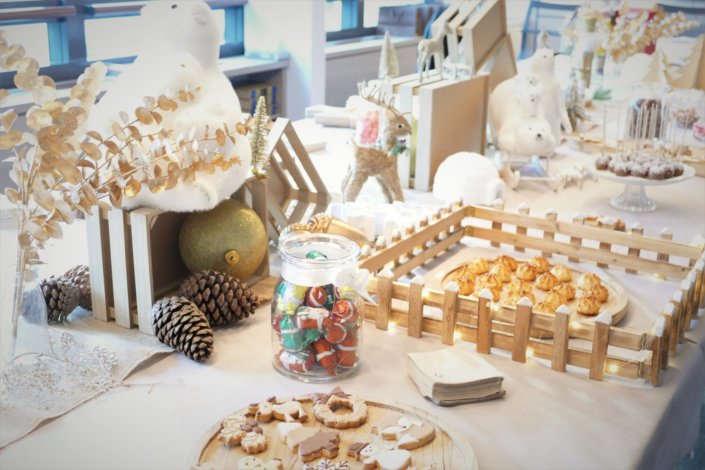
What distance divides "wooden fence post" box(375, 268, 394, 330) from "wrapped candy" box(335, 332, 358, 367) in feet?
0.54

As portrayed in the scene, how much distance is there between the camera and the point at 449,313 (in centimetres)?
130

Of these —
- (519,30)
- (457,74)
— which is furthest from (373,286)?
(519,30)

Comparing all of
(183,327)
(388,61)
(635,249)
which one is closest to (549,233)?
(635,249)

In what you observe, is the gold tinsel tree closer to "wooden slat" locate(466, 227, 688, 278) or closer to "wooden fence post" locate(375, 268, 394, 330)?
"wooden fence post" locate(375, 268, 394, 330)

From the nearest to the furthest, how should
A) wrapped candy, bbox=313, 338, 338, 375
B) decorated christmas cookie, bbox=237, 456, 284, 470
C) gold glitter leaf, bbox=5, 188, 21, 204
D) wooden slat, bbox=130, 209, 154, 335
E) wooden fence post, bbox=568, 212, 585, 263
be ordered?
decorated christmas cookie, bbox=237, 456, 284, 470, gold glitter leaf, bbox=5, 188, 21, 204, wrapped candy, bbox=313, 338, 338, 375, wooden slat, bbox=130, 209, 154, 335, wooden fence post, bbox=568, 212, 585, 263

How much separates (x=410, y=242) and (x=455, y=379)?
521 mm

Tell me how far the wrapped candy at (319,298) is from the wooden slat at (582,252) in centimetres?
72

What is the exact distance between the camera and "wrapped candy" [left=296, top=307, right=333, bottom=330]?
1.16m

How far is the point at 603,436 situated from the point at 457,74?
1.50 meters

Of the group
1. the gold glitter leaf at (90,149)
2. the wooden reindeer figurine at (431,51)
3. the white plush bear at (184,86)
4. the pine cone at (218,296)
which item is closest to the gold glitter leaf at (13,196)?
the gold glitter leaf at (90,149)

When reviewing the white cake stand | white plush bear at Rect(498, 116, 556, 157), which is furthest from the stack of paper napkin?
white plush bear at Rect(498, 116, 556, 157)

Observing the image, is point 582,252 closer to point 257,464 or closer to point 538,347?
point 538,347

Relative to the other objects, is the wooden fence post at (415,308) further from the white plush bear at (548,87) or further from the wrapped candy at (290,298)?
the white plush bear at (548,87)

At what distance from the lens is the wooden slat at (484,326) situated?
1264 millimetres
